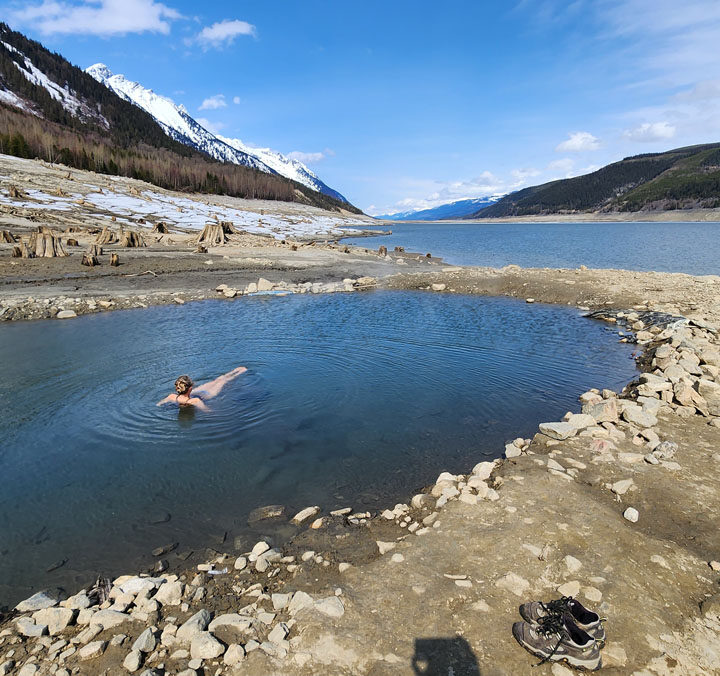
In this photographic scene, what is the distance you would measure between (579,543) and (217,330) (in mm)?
15741

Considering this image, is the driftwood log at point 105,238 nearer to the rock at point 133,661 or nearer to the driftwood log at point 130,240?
the driftwood log at point 130,240

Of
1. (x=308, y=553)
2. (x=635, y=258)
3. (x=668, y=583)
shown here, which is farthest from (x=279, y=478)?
(x=635, y=258)

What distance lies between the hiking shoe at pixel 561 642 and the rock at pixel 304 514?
3595mm

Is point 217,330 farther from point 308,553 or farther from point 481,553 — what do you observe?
point 481,553

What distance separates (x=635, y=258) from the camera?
160ft

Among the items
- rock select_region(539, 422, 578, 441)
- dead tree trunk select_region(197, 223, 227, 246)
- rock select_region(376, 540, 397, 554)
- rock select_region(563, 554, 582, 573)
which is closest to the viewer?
rock select_region(563, 554, 582, 573)

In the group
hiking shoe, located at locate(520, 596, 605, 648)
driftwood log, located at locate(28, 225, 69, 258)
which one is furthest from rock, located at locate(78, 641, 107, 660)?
driftwood log, located at locate(28, 225, 69, 258)

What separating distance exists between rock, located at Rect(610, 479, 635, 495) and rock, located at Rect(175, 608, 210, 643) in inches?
247

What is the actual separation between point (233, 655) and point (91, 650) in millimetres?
1424

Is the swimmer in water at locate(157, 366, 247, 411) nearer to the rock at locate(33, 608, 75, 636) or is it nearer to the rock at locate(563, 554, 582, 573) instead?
the rock at locate(33, 608, 75, 636)

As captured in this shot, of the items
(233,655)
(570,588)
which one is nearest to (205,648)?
(233,655)

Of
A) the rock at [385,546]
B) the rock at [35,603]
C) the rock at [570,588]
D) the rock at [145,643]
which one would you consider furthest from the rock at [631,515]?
the rock at [35,603]

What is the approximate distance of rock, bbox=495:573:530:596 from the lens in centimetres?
493

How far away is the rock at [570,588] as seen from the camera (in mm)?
4887
